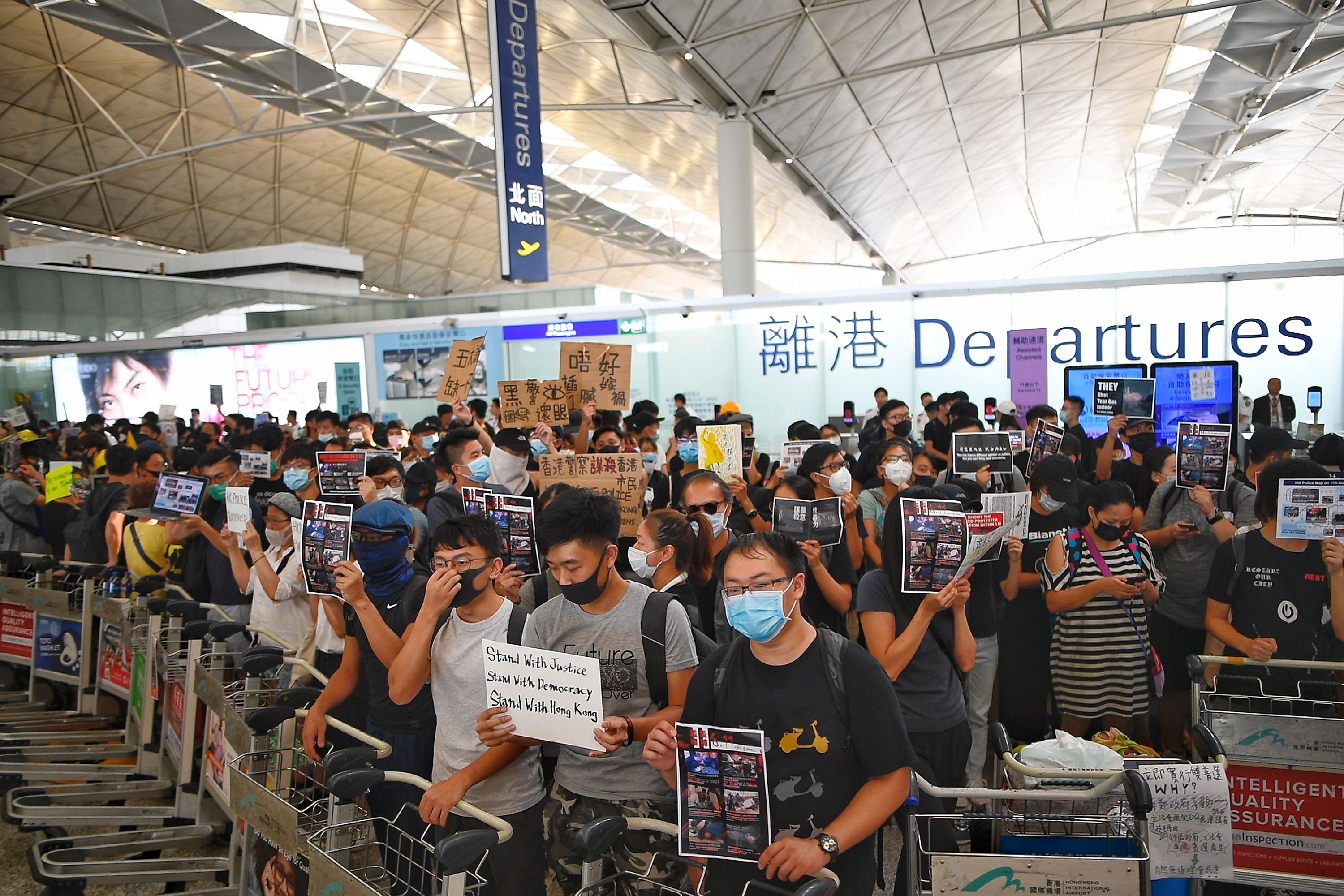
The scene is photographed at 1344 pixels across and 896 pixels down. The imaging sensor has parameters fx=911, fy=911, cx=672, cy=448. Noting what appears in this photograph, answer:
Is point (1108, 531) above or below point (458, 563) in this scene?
below

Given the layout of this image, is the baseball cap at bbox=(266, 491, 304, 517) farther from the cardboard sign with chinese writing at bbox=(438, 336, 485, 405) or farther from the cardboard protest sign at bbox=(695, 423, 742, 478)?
the cardboard sign with chinese writing at bbox=(438, 336, 485, 405)

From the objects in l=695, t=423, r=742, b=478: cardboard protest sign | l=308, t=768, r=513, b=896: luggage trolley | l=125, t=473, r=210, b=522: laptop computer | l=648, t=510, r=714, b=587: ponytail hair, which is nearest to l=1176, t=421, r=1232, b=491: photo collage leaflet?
l=695, t=423, r=742, b=478: cardboard protest sign

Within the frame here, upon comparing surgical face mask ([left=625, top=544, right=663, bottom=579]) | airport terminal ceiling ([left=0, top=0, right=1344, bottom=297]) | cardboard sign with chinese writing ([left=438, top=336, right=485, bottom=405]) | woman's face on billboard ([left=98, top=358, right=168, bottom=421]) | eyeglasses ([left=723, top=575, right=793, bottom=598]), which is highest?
airport terminal ceiling ([left=0, top=0, right=1344, bottom=297])

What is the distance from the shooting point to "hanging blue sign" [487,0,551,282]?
11180 mm

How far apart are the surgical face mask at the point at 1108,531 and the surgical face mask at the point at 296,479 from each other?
15.9 ft

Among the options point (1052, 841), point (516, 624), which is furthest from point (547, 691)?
point (1052, 841)

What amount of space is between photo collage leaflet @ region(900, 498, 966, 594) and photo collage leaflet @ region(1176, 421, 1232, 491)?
267 cm

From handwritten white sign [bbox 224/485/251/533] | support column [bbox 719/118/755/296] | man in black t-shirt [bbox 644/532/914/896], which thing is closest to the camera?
man in black t-shirt [bbox 644/532/914/896]

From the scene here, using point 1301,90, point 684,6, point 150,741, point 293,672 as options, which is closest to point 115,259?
point 684,6

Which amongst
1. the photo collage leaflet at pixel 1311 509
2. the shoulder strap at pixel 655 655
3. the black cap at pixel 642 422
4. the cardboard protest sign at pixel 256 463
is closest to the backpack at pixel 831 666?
the shoulder strap at pixel 655 655

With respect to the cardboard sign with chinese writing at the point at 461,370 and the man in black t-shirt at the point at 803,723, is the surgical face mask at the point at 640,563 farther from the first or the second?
the cardboard sign with chinese writing at the point at 461,370

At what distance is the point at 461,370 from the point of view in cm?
812

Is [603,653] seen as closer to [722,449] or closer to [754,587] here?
[754,587]

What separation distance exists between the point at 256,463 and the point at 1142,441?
22.6 feet
